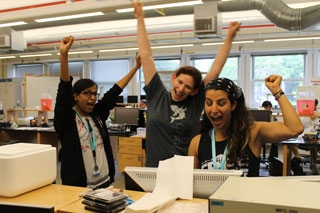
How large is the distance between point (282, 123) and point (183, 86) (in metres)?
0.52

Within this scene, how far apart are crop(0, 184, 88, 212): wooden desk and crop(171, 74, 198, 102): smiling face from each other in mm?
692

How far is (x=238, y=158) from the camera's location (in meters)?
1.41

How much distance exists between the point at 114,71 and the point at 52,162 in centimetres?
979

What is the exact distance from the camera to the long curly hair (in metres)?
1.41

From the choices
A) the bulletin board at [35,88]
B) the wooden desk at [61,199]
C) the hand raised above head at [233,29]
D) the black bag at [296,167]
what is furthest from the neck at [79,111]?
the bulletin board at [35,88]

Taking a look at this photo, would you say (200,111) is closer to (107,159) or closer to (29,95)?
(107,159)

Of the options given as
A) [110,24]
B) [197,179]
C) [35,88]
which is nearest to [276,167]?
[197,179]

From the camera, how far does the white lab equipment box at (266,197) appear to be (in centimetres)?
77

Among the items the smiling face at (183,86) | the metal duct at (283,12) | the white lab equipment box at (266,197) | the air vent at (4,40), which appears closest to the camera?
the white lab equipment box at (266,197)

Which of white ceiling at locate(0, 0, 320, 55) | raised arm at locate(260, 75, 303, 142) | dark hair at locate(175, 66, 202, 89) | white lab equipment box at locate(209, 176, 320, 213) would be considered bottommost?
white lab equipment box at locate(209, 176, 320, 213)

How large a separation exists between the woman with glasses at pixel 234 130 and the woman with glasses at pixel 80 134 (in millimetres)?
687

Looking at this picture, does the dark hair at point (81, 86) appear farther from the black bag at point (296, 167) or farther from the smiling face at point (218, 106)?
the black bag at point (296, 167)

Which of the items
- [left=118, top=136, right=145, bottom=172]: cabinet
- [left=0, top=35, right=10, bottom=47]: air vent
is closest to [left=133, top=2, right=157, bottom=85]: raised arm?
[left=118, top=136, right=145, bottom=172]: cabinet

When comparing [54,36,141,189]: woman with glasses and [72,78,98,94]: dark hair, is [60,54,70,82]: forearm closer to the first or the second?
[54,36,141,189]: woman with glasses
